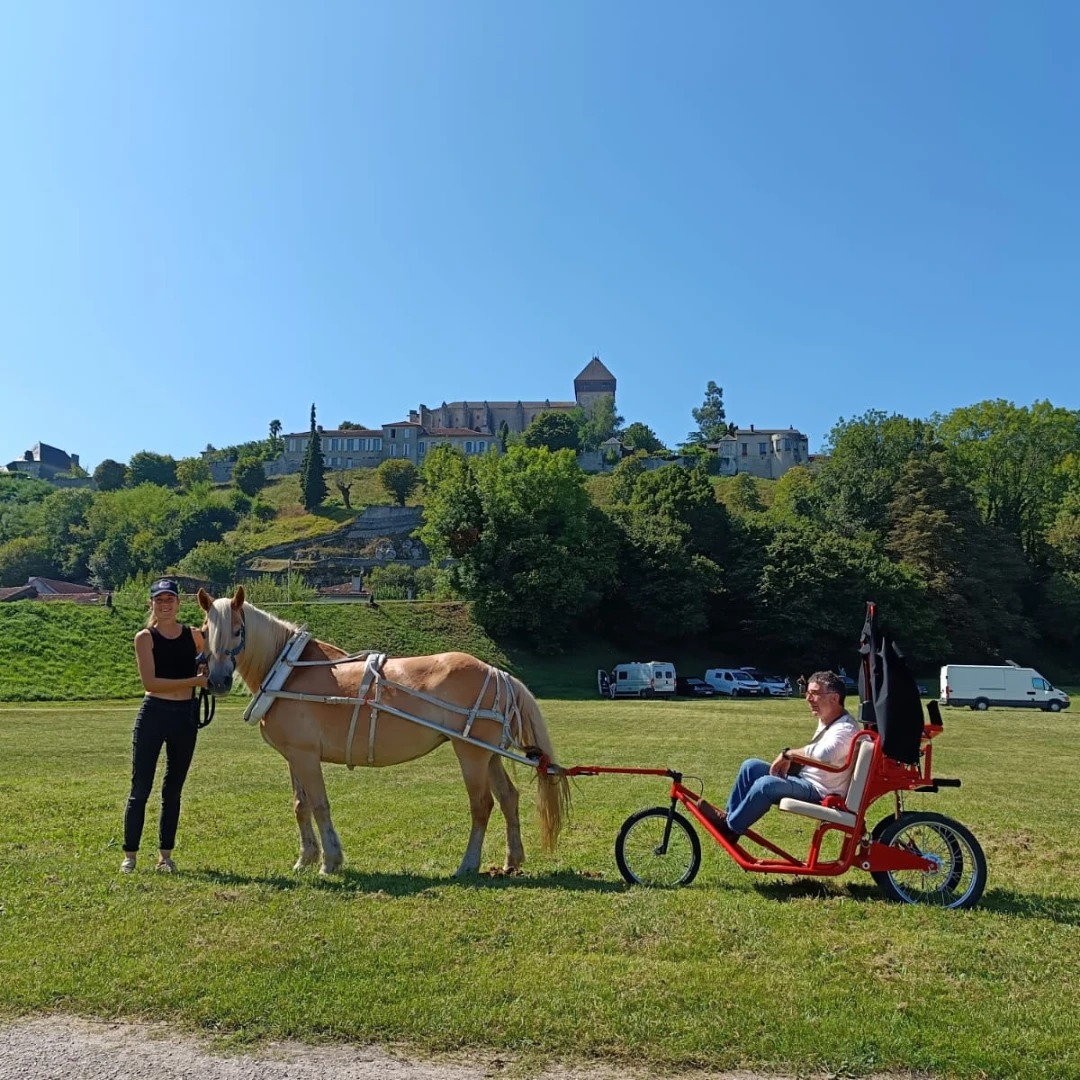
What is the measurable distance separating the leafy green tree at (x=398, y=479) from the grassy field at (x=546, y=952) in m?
118

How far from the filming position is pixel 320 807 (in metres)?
7.57

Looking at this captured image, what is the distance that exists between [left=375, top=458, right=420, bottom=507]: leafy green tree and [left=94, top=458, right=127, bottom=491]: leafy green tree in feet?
196

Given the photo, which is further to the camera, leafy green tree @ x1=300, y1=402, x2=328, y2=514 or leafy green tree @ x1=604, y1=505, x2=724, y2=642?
leafy green tree @ x1=300, y1=402, x2=328, y2=514

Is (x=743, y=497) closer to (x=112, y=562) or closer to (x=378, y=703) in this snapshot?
(x=112, y=562)

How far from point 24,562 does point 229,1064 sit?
430 ft

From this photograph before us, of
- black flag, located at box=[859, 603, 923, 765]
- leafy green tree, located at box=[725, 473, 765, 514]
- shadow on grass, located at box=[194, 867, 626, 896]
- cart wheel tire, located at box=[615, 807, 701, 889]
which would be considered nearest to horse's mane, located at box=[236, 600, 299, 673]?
shadow on grass, located at box=[194, 867, 626, 896]

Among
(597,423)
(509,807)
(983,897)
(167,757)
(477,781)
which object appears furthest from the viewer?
(597,423)

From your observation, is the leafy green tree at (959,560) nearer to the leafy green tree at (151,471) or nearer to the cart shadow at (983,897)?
the cart shadow at (983,897)

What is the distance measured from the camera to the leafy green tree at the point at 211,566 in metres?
96.6

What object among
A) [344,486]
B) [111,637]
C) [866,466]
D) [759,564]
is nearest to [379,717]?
[111,637]

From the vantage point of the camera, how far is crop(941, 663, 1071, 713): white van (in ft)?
134

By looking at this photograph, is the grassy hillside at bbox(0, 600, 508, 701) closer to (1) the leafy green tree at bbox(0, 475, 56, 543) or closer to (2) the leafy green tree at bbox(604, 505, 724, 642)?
(2) the leafy green tree at bbox(604, 505, 724, 642)

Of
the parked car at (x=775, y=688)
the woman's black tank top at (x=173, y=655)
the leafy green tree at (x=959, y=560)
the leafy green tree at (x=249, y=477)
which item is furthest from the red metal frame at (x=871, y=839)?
the leafy green tree at (x=249, y=477)

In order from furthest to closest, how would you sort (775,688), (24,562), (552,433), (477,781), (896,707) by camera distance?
(552,433)
(24,562)
(775,688)
(477,781)
(896,707)
